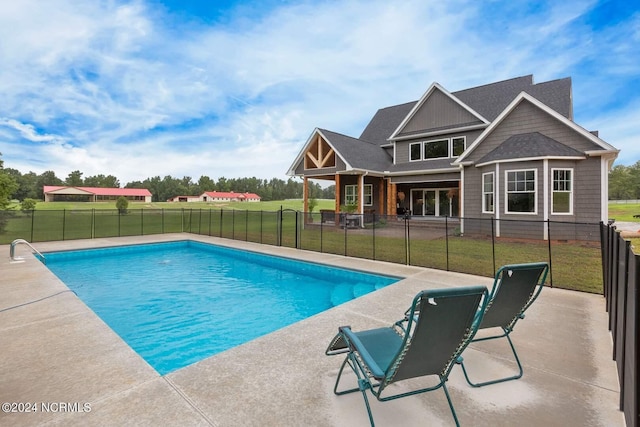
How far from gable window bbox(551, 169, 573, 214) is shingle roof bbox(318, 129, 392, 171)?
896cm

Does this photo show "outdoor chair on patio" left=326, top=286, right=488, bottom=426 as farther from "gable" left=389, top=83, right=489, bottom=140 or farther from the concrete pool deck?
"gable" left=389, top=83, right=489, bottom=140

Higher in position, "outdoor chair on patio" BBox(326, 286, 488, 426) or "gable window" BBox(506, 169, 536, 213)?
"gable window" BBox(506, 169, 536, 213)

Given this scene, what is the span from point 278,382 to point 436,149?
17942 mm

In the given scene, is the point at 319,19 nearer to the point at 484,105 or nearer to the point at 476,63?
the point at 484,105

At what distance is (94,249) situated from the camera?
12352 millimetres

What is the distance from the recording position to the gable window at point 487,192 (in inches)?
549

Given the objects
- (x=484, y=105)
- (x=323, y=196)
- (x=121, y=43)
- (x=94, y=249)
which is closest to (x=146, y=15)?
(x=121, y=43)

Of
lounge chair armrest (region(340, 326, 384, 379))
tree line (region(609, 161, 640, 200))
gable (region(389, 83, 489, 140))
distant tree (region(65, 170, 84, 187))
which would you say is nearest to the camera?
lounge chair armrest (region(340, 326, 384, 379))

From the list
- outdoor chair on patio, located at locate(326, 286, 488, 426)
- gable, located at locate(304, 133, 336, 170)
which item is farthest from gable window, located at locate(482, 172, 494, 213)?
outdoor chair on patio, located at locate(326, 286, 488, 426)

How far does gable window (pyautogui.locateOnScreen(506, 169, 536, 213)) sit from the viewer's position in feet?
41.4

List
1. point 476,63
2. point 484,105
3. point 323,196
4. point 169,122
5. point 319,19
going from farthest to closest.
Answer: point 323,196 → point 169,122 → point 476,63 → point 484,105 → point 319,19

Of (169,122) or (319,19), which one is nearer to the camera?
(319,19)

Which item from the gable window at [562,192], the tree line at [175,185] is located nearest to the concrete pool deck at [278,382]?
the gable window at [562,192]

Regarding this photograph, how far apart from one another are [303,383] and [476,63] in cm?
2338
